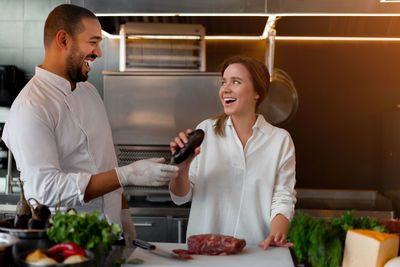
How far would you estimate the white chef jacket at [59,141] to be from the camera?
183 centimetres

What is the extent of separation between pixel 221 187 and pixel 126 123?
1.53 metres

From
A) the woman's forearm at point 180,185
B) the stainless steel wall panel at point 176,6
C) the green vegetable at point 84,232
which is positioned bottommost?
the woman's forearm at point 180,185

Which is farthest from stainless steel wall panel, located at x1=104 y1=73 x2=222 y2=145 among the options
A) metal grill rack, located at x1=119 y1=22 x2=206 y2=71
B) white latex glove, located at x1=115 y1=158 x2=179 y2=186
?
white latex glove, located at x1=115 y1=158 x2=179 y2=186

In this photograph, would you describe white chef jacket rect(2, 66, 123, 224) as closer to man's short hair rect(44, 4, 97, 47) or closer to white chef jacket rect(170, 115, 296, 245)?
man's short hair rect(44, 4, 97, 47)

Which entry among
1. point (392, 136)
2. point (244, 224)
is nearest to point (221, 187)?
point (244, 224)

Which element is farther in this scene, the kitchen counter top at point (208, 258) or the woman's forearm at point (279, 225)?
the woman's forearm at point (279, 225)

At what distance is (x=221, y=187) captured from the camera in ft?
7.17

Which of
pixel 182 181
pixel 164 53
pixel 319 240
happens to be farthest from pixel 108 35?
pixel 319 240

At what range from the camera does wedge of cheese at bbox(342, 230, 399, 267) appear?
137cm

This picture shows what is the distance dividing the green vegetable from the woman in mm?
745

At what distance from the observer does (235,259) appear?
5.13 ft

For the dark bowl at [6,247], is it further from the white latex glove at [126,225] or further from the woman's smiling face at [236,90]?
the woman's smiling face at [236,90]

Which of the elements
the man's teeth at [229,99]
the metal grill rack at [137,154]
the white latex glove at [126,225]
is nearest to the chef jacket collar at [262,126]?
the man's teeth at [229,99]

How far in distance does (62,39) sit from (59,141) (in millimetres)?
442
